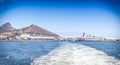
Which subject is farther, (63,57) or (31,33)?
(31,33)

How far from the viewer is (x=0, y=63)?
25.3 ft

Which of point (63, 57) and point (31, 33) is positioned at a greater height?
point (31, 33)

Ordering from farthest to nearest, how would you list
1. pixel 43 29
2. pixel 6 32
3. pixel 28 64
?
1. pixel 6 32
2. pixel 43 29
3. pixel 28 64

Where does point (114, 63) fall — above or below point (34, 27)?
below

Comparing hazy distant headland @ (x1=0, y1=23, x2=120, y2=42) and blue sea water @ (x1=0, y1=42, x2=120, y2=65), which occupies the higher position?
hazy distant headland @ (x1=0, y1=23, x2=120, y2=42)

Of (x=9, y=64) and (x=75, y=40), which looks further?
(x=75, y=40)

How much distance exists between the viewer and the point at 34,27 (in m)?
15.5

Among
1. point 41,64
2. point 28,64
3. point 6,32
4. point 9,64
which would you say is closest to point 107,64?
point 41,64

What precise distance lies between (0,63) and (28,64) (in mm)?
1018

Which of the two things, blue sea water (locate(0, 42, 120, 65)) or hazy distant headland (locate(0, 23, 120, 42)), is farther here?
hazy distant headland (locate(0, 23, 120, 42))

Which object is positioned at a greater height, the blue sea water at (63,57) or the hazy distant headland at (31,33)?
the hazy distant headland at (31,33)

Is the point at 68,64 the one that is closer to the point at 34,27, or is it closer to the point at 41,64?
the point at 41,64

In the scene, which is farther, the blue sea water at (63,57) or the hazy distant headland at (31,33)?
the hazy distant headland at (31,33)

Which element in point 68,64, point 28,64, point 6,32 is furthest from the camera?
point 6,32
